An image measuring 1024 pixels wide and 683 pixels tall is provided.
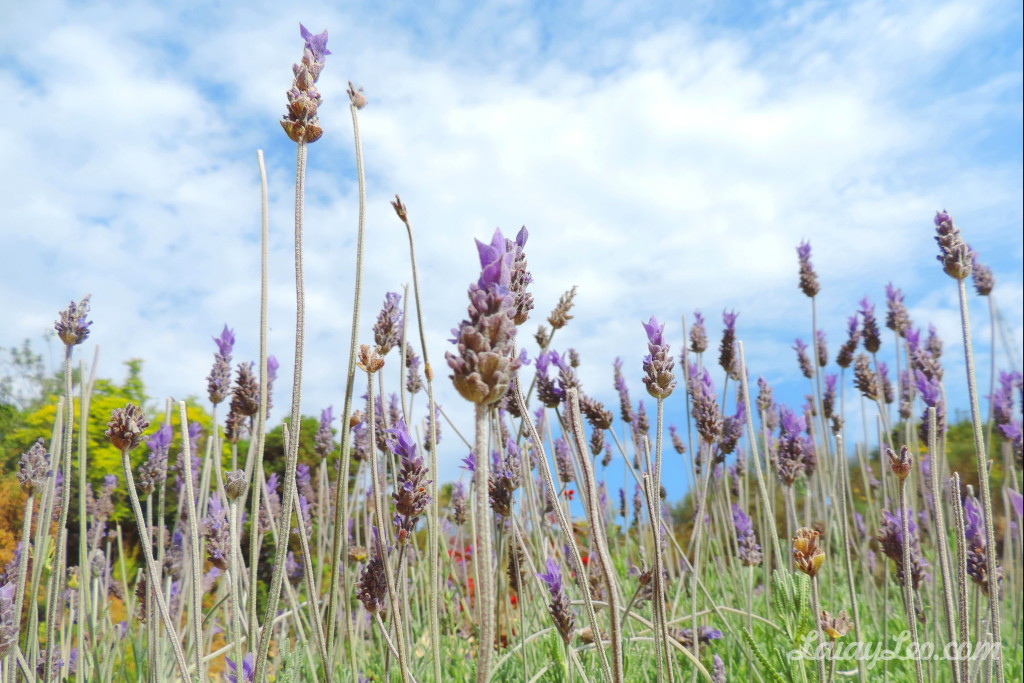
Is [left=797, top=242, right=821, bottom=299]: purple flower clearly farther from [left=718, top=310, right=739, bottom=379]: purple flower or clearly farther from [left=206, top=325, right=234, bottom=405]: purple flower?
[left=206, top=325, right=234, bottom=405]: purple flower

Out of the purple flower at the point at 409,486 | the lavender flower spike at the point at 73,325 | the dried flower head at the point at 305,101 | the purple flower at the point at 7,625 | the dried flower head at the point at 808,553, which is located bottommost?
the purple flower at the point at 7,625

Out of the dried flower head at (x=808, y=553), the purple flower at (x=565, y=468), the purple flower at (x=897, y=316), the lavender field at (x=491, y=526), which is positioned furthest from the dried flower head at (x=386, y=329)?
the purple flower at (x=897, y=316)

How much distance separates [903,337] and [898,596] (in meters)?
1.91

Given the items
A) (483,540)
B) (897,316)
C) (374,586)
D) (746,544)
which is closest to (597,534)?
(483,540)

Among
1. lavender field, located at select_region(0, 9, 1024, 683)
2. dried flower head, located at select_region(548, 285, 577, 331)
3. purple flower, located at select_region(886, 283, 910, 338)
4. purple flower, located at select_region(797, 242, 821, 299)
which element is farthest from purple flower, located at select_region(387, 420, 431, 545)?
purple flower, located at select_region(886, 283, 910, 338)

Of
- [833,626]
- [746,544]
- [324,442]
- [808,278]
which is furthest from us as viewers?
[808,278]

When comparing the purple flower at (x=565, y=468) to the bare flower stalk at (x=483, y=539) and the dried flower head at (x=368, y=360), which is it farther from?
the bare flower stalk at (x=483, y=539)

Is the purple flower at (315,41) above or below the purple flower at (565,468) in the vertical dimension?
above

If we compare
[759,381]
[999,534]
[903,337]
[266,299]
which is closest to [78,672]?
[266,299]

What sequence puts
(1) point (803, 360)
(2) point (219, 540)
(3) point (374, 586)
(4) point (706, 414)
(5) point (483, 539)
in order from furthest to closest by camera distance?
1. (1) point (803, 360)
2. (4) point (706, 414)
3. (2) point (219, 540)
4. (3) point (374, 586)
5. (5) point (483, 539)

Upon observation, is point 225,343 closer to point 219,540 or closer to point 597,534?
point 219,540

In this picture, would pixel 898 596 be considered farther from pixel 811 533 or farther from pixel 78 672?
pixel 78 672

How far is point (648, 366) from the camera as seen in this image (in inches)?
62.2

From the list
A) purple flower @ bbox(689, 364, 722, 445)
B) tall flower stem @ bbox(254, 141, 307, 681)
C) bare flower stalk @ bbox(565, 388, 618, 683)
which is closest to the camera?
bare flower stalk @ bbox(565, 388, 618, 683)
